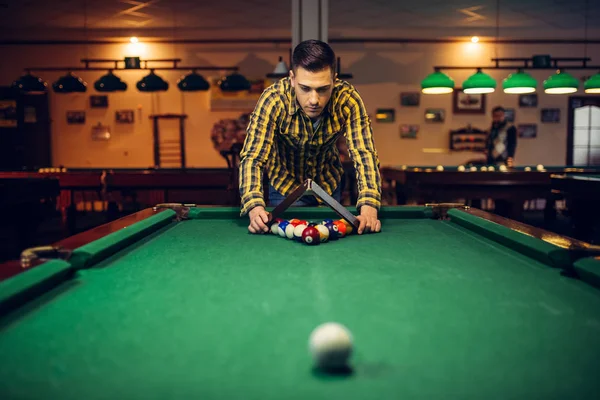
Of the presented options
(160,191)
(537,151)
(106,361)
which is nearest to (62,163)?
(160,191)

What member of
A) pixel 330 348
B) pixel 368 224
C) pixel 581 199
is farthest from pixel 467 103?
pixel 330 348

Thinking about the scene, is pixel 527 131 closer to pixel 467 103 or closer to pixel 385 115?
pixel 467 103

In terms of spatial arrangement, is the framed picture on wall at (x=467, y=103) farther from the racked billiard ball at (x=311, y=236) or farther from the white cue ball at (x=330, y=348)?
the white cue ball at (x=330, y=348)

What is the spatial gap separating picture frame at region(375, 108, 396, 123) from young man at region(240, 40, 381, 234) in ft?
21.3

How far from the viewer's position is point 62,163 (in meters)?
9.08

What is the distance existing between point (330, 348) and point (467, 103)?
29.7 feet

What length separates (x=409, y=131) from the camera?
9156 millimetres

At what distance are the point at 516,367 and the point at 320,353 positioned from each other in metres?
0.31

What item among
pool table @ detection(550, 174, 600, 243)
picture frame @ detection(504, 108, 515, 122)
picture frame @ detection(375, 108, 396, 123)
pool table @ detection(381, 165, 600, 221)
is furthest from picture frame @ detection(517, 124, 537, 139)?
pool table @ detection(550, 174, 600, 243)

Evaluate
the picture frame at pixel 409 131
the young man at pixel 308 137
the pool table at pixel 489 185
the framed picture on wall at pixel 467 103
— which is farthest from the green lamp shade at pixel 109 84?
the framed picture on wall at pixel 467 103

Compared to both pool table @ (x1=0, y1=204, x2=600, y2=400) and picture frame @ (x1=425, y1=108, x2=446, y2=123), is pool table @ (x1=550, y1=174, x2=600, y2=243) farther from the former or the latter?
picture frame @ (x1=425, y1=108, x2=446, y2=123)

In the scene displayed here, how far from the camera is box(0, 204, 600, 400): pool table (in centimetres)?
73

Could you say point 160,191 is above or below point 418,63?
below

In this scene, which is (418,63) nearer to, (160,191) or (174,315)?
(160,191)
